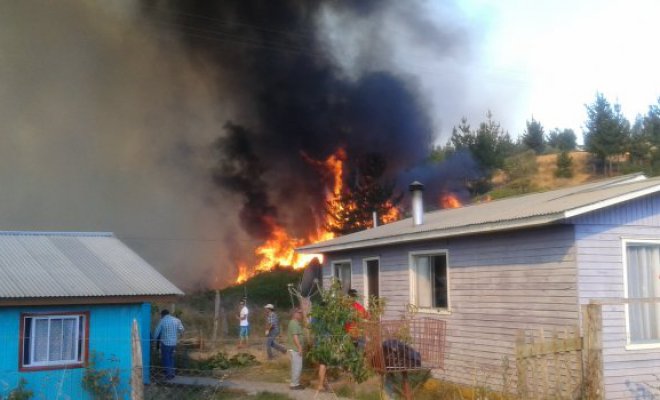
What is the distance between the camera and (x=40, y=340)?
427 inches

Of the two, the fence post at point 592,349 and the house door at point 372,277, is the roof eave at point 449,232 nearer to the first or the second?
the house door at point 372,277

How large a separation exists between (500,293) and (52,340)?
7395mm

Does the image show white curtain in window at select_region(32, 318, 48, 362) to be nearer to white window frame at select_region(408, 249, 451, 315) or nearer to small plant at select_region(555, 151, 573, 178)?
white window frame at select_region(408, 249, 451, 315)

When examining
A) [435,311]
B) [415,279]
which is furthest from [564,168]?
[435,311]

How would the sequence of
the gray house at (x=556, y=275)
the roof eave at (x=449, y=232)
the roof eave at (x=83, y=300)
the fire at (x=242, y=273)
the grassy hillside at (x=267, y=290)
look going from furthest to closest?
the fire at (x=242, y=273) → the grassy hillside at (x=267, y=290) → the roof eave at (x=83, y=300) → the roof eave at (x=449, y=232) → the gray house at (x=556, y=275)

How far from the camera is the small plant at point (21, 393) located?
32.9 ft

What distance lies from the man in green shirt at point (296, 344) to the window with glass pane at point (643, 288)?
5306mm

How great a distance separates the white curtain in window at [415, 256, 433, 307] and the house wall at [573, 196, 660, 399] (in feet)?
12.8

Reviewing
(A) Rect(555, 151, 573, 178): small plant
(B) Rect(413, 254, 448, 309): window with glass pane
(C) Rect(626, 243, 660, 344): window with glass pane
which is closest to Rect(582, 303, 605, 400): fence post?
(C) Rect(626, 243, 660, 344): window with glass pane

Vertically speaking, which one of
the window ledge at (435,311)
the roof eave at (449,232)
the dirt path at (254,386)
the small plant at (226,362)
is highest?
the roof eave at (449,232)

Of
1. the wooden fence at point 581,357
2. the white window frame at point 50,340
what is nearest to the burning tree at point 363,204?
the white window frame at point 50,340

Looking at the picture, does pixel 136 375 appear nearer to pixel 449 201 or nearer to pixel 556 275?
pixel 556 275

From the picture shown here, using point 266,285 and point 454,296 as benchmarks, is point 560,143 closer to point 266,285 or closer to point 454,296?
point 266,285

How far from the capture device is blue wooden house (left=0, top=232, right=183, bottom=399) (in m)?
10.6
